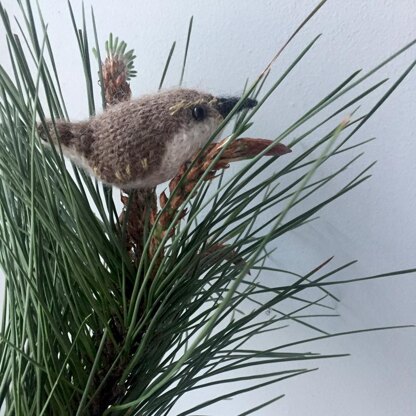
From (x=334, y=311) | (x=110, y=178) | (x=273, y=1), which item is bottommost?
(x=334, y=311)

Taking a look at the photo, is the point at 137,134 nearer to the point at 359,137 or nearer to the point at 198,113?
the point at 198,113

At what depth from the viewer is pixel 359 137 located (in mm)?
329

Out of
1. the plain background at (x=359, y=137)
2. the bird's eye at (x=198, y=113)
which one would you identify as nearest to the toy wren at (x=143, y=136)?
the bird's eye at (x=198, y=113)

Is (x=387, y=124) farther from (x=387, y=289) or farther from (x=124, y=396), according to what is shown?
(x=124, y=396)

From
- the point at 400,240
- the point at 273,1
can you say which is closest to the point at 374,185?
the point at 400,240

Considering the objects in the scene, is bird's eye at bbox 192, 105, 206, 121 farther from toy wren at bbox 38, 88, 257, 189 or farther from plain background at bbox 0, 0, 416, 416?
plain background at bbox 0, 0, 416, 416

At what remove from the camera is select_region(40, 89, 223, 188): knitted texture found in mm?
198

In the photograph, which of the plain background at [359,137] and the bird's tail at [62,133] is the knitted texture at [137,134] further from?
the plain background at [359,137]

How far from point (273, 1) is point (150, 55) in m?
0.11

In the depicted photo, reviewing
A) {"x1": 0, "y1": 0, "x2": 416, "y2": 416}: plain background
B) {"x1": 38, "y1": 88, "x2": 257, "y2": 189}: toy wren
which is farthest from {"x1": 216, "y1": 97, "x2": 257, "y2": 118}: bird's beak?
{"x1": 0, "y1": 0, "x2": 416, "y2": 416}: plain background

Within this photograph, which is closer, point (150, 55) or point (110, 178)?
point (110, 178)

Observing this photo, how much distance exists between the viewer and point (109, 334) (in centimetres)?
21

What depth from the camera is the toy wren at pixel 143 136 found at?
20 cm

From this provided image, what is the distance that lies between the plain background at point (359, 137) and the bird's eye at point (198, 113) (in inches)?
6.1
